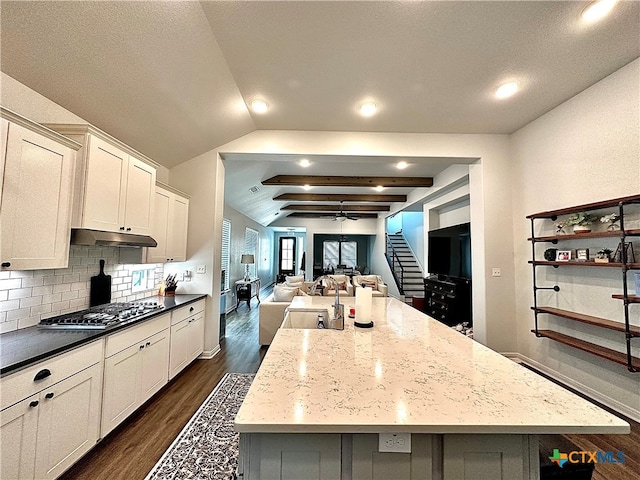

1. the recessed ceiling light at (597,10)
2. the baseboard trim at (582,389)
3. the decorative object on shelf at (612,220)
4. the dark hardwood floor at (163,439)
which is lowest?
the dark hardwood floor at (163,439)

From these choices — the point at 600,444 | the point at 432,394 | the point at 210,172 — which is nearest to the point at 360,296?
the point at 432,394

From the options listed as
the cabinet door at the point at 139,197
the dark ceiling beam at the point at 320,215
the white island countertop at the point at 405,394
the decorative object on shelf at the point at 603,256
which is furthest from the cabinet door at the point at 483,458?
the dark ceiling beam at the point at 320,215

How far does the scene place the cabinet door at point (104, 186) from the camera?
6.84ft

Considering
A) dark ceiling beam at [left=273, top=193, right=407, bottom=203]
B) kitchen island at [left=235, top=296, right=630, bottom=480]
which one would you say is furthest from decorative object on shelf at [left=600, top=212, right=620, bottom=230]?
dark ceiling beam at [left=273, top=193, right=407, bottom=203]

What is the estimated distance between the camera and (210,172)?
390cm

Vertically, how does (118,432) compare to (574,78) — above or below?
below

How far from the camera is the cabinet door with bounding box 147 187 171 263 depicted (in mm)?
Result: 3104

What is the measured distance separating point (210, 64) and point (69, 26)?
0.97 metres

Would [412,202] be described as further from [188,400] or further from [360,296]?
[188,400]

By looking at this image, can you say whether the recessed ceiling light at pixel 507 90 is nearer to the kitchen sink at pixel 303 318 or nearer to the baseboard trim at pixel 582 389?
the kitchen sink at pixel 303 318

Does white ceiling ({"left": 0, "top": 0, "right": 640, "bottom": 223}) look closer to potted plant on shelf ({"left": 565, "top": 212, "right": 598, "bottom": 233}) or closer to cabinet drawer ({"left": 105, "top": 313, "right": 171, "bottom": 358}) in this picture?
potted plant on shelf ({"left": 565, "top": 212, "right": 598, "bottom": 233})

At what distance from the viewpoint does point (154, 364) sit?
100 inches

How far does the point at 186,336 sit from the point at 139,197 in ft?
5.39

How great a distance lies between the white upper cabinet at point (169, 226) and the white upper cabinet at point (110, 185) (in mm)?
286
